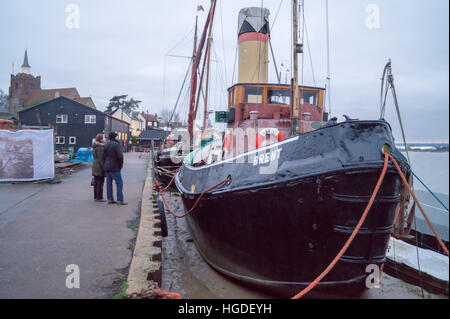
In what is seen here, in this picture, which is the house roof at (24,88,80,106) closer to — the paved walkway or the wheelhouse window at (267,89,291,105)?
the paved walkway

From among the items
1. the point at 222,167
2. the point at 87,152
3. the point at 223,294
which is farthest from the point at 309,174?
the point at 87,152

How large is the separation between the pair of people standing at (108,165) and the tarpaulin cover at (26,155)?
385 centimetres

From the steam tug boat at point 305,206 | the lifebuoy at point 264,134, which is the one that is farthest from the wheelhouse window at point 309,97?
the steam tug boat at point 305,206

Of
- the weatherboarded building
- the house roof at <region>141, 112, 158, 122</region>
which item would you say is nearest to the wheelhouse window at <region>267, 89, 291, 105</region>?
the weatherboarded building

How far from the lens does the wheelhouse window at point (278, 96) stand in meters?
7.31

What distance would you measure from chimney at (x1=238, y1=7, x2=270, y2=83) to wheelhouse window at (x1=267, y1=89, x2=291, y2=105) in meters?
2.15

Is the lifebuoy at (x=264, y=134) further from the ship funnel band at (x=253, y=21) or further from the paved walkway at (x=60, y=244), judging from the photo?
the ship funnel band at (x=253, y=21)

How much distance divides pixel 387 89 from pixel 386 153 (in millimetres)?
1496

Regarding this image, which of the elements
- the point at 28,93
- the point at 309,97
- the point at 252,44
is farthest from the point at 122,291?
the point at 28,93

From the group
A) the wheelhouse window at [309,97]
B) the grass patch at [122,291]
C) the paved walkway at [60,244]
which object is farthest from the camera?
the wheelhouse window at [309,97]

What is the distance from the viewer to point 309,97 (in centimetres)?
748

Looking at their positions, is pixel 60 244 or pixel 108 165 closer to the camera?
pixel 60 244

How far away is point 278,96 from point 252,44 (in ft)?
9.43

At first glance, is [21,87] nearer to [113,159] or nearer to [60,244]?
[113,159]
